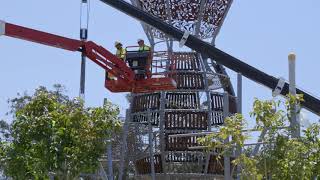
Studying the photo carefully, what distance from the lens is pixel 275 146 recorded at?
693 inches

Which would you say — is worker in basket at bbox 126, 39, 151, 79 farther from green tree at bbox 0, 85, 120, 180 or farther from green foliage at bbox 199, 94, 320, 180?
green foliage at bbox 199, 94, 320, 180

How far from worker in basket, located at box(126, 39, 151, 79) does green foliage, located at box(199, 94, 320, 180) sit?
53.3 ft

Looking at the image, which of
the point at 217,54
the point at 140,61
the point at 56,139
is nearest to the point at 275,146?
the point at 56,139

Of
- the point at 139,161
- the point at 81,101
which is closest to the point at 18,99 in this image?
the point at 139,161

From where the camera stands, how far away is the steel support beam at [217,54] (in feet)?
116

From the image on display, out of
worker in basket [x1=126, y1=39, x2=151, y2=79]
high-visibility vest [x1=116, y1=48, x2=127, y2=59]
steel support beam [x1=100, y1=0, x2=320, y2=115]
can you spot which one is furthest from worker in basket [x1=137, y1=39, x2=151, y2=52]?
steel support beam [x1=100, y1=0, x2=320, y2=115]

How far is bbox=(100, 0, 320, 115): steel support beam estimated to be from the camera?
35.2m

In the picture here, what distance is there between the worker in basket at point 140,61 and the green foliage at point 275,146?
16.2 m

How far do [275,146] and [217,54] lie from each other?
65.1ft

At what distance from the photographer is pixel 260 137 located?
1822cm

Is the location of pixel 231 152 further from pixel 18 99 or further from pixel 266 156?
pixel 18 99

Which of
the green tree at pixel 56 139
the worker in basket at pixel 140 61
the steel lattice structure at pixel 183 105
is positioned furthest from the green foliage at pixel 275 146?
the steel lattice structure at pixel 183 105

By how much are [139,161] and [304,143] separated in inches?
1051

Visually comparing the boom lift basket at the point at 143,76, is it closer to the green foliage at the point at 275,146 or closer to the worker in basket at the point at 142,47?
the worker in basket at the point at 142,47
